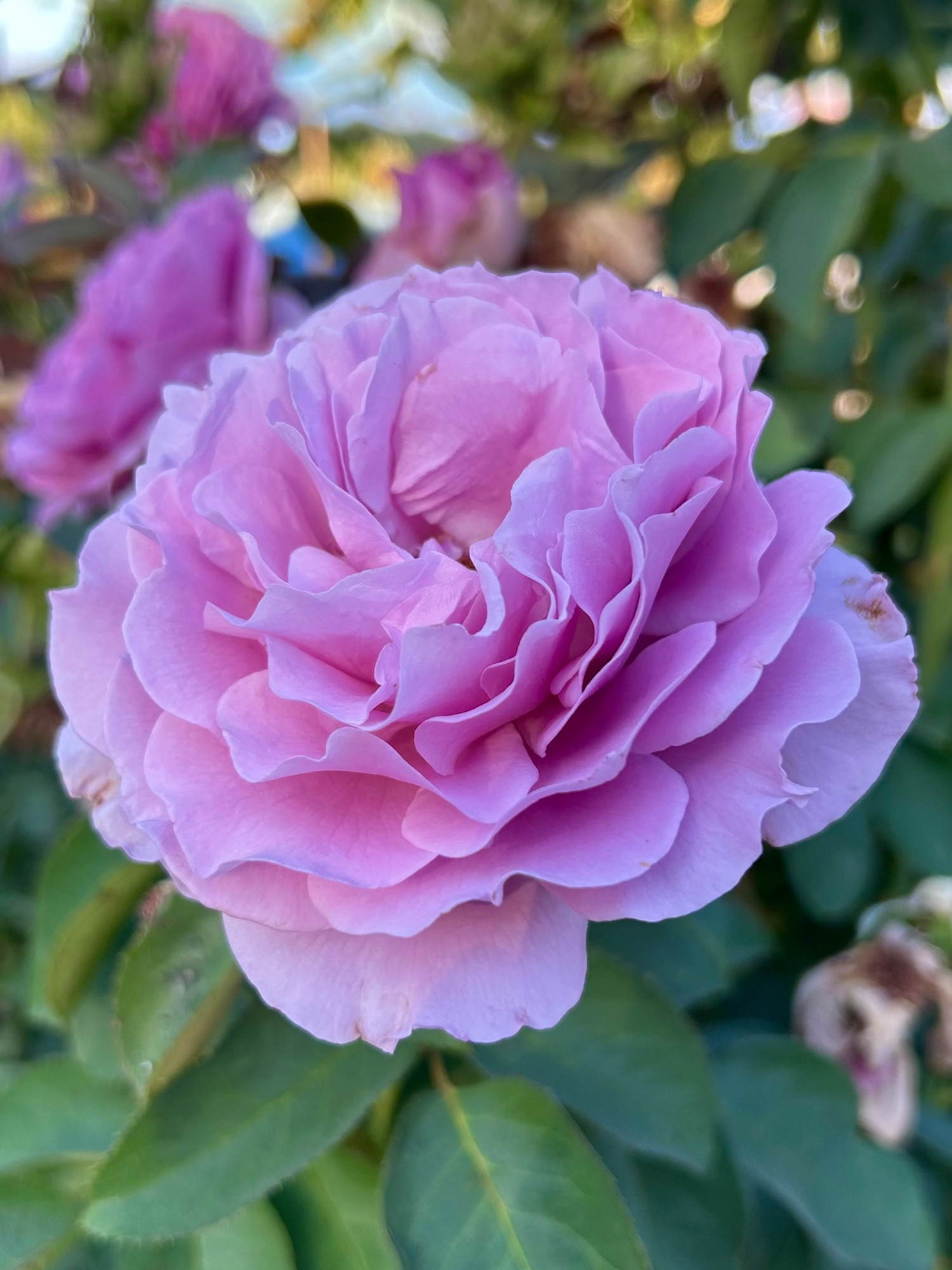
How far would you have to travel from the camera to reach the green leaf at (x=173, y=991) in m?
0.46

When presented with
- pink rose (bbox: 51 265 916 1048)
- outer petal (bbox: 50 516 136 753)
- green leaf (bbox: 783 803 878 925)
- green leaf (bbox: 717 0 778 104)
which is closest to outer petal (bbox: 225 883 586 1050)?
pink rose (bbox: 51 265 916 1048)

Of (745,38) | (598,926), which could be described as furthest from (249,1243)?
(745,38)

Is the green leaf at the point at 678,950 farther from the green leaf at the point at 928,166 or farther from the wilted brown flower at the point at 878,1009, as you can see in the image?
the green leaf at the point at 928,166

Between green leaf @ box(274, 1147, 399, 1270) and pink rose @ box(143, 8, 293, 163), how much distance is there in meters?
0.81

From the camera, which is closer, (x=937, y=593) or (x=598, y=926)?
(x=598, y=926)

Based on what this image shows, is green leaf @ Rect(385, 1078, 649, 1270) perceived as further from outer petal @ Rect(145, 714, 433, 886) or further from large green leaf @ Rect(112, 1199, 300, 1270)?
outer petal @ Rect(145, 714, 433, 886)

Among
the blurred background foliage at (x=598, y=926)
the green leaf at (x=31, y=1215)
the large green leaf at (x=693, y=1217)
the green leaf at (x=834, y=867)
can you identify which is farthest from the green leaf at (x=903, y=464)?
the green leaf at (x=31, y=1215)

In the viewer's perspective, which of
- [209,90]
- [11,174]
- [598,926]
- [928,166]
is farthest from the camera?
[11,174]

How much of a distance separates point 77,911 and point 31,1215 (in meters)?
0.16

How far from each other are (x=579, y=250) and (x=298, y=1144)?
0.66 meters

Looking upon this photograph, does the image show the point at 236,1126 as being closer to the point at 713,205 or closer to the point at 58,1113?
the point at 58,1113

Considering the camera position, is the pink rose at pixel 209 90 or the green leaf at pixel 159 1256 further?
the pink rose at pixel 209 90

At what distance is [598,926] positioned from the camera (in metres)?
0.56

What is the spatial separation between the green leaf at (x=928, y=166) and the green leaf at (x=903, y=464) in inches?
5.9
